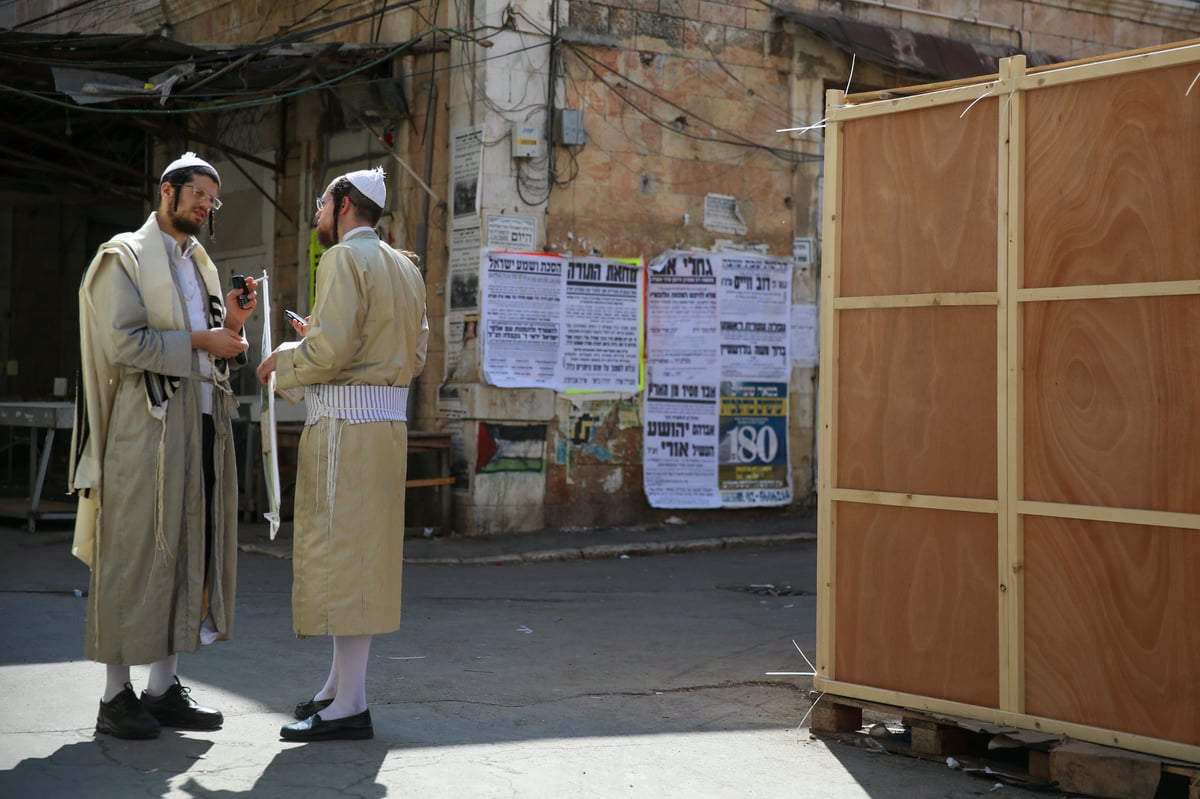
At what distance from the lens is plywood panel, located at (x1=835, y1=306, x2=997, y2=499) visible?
4621 millimetres

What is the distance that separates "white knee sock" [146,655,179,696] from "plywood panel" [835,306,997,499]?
2569 millimetres

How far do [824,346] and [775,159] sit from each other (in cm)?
815

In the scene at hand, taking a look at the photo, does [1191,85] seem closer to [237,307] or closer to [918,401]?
[918,401]

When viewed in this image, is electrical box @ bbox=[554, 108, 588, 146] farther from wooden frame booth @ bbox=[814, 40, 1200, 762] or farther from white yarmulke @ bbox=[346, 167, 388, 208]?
white yarmulke @ bbox=[346, 167, 388, 208]

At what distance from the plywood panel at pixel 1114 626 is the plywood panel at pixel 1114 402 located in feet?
0.41

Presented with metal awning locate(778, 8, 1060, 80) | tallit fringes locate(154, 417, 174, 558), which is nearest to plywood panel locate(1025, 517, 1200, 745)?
tallit fringes locate(154, 417, 174, 558)

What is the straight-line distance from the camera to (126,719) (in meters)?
4.52

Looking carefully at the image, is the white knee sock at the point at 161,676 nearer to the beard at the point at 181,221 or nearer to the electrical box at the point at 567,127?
the beard at the point at 181,221

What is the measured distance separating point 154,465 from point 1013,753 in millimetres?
3201

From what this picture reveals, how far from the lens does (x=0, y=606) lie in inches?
289

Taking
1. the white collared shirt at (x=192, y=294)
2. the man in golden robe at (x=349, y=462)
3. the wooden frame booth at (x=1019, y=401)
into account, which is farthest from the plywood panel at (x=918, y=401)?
the white collared shirt at (x=192, y=294)

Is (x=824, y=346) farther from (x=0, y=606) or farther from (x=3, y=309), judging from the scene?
(x=3, y=309)

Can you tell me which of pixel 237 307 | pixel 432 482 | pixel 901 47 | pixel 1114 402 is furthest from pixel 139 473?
pixel 901 47

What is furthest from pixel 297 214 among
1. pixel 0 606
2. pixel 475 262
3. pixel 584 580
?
pixel 0 606
